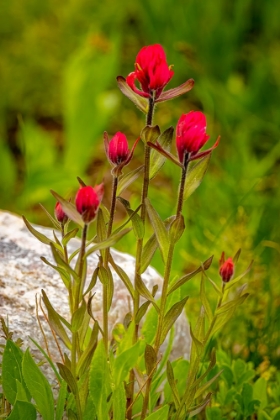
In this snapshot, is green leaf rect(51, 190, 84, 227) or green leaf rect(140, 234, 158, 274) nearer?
green leaf rect(51, 190, 84, 227)

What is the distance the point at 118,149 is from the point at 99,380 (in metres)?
0.35


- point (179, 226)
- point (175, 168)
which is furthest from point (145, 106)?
point (175, 168)

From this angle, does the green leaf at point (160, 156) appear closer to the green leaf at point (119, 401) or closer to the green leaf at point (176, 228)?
the green leaf at point (176, 228)

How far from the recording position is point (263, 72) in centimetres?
298

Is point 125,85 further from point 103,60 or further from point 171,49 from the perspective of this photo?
point 171,49

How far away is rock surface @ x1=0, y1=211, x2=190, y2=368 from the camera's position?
1.20m

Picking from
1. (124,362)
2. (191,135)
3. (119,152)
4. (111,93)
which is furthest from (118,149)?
(111,93)

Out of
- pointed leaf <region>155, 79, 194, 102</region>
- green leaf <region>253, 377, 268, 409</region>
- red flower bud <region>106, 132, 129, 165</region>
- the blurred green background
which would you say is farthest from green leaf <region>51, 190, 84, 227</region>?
the blurred green background

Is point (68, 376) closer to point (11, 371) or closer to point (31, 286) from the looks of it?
point (11, 371)

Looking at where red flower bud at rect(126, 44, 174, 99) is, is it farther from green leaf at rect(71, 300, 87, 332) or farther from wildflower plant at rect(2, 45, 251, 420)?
green leaf at rect(71, 300, 87, 332)

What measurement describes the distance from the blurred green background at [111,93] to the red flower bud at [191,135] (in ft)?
4.82

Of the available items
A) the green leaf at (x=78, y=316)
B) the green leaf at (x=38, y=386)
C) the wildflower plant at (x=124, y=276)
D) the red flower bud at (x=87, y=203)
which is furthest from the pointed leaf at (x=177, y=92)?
the green leaf at (x=38, y=386)

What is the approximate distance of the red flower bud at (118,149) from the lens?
2.90 ft

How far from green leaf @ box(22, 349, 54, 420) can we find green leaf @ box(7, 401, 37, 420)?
4 cm
